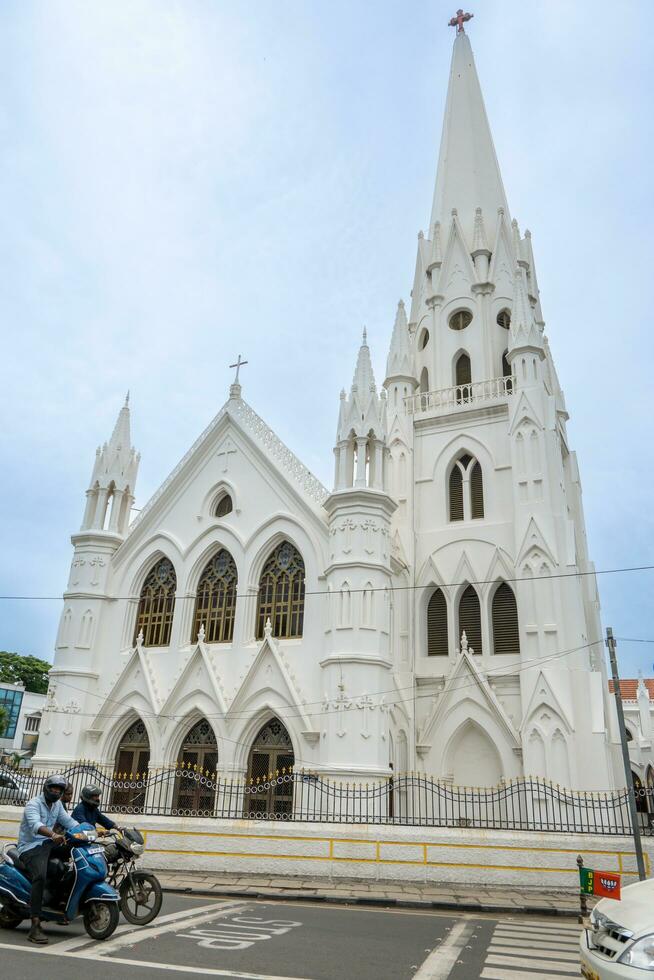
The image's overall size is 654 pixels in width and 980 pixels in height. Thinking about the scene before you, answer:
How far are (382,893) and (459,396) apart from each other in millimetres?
19641

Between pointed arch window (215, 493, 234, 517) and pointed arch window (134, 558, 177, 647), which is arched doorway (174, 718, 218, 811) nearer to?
pointed arch window (134, 558, 177, 647)

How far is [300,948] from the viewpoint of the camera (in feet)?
24.7

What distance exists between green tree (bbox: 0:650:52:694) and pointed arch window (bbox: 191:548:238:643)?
4664cm

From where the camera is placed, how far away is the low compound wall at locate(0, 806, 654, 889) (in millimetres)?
13039

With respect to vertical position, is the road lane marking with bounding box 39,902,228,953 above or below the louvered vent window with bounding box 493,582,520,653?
below

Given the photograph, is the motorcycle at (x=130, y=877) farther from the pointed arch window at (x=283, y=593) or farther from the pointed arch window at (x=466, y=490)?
the pointed arch window at (x=466, y=490)

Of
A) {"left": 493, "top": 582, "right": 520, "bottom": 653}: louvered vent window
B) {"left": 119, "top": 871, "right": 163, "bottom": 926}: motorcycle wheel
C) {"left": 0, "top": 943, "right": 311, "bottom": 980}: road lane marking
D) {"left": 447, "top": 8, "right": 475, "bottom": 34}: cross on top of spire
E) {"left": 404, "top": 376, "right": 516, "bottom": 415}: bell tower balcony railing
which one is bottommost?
{"left": 0, "top": 943, "right": 311, "bottom": 980}: road lane marking

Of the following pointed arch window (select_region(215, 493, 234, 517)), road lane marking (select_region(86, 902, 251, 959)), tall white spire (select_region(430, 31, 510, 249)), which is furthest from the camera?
tall white spire (select_region(430, 31, 510, 249))

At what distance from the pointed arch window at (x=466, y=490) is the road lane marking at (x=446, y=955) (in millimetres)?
16844

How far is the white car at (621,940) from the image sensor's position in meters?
4.69

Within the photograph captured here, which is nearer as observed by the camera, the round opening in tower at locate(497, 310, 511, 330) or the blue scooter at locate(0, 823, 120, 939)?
the blue scooter at locate(0, 823, 120, 939)

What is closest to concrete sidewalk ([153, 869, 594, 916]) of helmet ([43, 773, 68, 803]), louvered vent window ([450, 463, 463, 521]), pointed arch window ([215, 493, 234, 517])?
helmet ([43, 773, 68, 803])

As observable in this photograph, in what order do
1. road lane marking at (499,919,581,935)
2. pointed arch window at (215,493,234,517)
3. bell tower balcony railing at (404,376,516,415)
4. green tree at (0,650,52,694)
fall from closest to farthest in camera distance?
road lane marking at (499,919,581,935) < pointed arch window at (215,493,234,517) < bell tower balcony railing at (404,376,516,415) < green tree at (0,650,52,694)

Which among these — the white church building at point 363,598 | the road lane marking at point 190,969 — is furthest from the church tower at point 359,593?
the road lane marking at point 190,969
